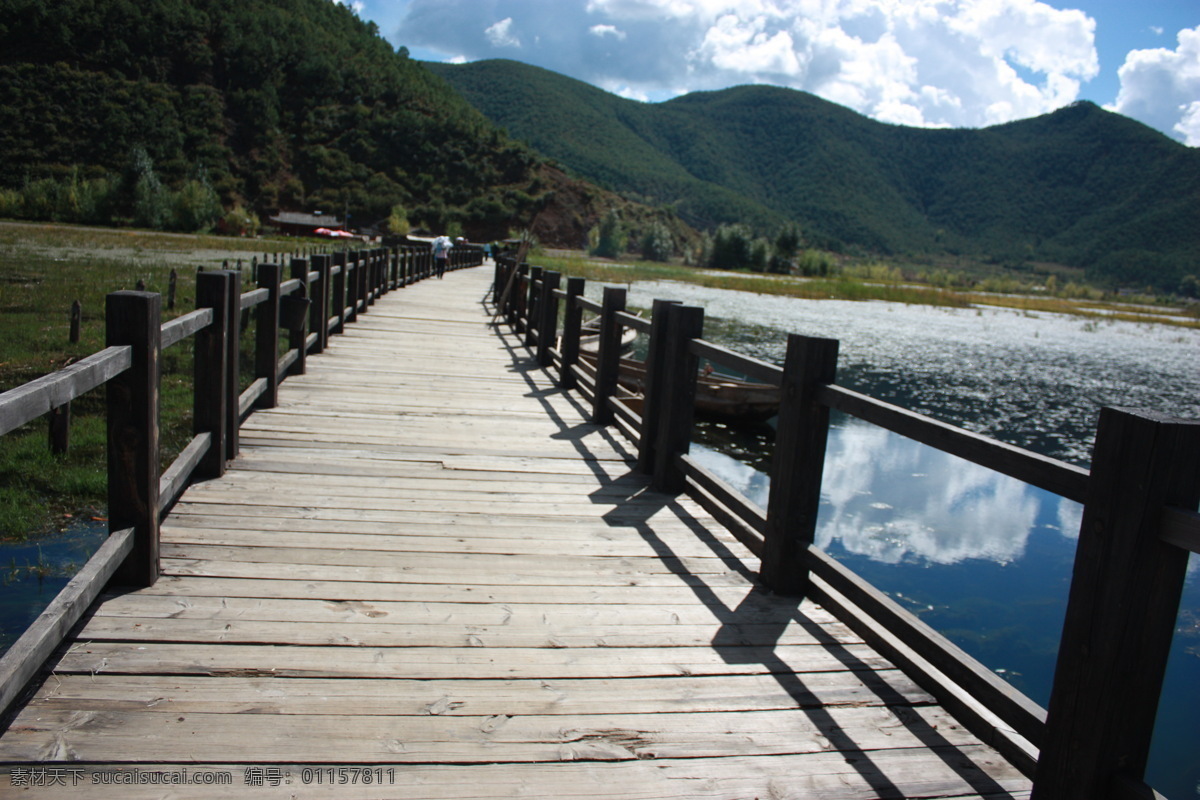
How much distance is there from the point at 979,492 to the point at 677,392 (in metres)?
8.31

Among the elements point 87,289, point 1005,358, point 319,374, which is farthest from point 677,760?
point 1005,358

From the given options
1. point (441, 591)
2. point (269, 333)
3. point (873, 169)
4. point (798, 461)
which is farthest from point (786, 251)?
point (873, 169)

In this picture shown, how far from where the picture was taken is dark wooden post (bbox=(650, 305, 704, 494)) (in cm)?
426

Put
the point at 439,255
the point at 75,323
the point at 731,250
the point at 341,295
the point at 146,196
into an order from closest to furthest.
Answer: the point at 341,295
the point at 75,323
the point at 439,255
the point at 146,196
the point at 731,250

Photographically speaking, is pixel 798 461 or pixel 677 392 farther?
pixel 677 392

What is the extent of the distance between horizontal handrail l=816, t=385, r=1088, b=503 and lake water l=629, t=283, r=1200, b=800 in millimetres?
3960

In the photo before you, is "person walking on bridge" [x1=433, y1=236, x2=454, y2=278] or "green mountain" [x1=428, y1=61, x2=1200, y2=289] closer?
"person walking on bridge" [x1=433, y1=236, x2=454, y2=278]

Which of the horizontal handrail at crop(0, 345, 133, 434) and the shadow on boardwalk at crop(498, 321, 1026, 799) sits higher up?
the horizontal handrail at crop(0, 345, 133, 434)

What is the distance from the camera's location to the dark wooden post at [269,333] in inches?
204

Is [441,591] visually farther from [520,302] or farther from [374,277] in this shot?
[374,277]

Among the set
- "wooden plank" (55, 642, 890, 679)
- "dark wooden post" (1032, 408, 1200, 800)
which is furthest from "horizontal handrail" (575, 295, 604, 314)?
"dark wooden post" (1032, 408, 1200, 800)

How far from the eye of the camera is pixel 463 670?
7.77 feet

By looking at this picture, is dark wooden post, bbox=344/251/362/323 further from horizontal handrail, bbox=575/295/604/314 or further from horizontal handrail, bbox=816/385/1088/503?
horizontal handrail, bbox=816/385/1088/503

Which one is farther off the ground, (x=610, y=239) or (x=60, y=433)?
(x=610, y=239)
